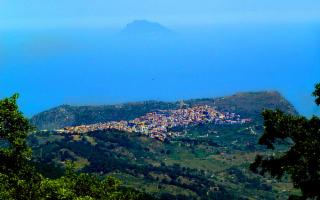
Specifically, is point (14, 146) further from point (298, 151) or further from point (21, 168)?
point (298, 151)

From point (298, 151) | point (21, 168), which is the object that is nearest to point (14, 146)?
point (21, 168)

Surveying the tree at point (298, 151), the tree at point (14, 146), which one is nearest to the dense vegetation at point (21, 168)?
the tree at point (14, 146)

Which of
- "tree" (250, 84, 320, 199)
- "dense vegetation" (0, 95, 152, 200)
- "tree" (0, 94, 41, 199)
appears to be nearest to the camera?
"tree" (250, 84, 320, 199)

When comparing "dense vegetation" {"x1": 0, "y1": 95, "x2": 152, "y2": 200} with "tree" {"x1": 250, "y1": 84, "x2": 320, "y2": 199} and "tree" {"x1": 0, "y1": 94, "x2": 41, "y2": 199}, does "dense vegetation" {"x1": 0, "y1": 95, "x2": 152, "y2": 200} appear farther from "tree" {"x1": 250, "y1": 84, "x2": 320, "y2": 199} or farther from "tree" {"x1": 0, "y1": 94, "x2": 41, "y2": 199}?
"tree" {"x1": 250, "y1": 84, "x2": 320, "y2": 199}

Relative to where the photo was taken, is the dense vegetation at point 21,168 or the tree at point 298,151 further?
the dense vegetation at point 21,168

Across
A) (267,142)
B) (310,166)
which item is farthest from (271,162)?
(310,166)

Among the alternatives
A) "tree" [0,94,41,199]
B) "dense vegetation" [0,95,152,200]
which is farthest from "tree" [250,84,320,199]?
"tree" [0,94,41,199]

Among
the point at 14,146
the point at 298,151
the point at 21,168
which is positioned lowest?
the point at 21,168

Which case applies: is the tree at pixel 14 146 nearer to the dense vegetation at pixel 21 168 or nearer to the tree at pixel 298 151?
the dense vegetation at pixel 21 168

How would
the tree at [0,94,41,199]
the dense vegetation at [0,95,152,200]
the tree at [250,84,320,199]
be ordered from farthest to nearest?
the tree at [0,94,41,199], the dense vegetation at [0,95,152,200], the tree at [250,84,320,199]
